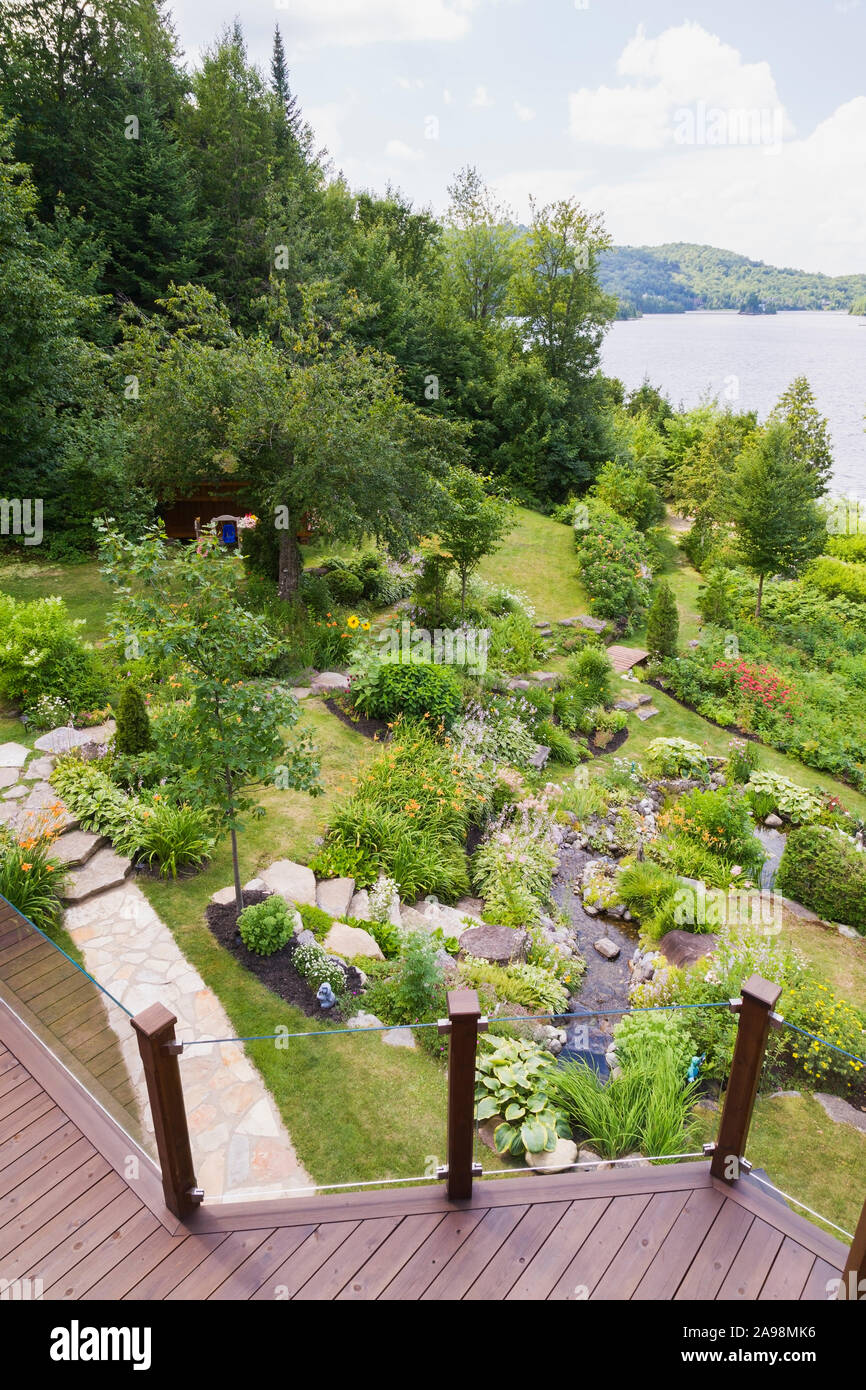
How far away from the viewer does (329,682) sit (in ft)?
35.6

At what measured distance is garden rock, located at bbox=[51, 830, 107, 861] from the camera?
259 inches

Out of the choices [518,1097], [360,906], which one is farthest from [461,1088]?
[360,906]

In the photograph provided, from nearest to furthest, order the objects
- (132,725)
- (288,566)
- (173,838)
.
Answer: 1. (173,838)
2. (132,725)
3. (288,566)

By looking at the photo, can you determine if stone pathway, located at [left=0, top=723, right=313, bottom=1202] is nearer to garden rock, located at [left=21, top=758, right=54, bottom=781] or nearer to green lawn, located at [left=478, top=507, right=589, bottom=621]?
garden rock, located at [left=21, top=758, right=54, bottom=781]

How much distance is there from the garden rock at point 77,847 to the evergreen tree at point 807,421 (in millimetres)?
20130

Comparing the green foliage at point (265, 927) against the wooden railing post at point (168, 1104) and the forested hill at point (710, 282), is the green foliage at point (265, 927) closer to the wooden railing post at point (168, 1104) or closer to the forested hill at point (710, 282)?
the wooden railing post at point (168, 1104)

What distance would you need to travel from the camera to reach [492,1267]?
3.32 m

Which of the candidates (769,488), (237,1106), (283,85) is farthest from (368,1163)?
(283,85)

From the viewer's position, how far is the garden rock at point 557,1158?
3801mm

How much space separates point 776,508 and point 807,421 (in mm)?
7050

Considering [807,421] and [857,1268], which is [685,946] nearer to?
[857,1268]
